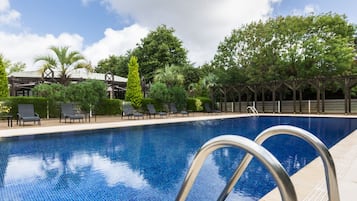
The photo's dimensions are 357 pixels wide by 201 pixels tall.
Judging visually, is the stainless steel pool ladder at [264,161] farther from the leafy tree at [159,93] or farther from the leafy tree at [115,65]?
the leafy tree at [115,65]

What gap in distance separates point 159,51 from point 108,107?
53.5 ft

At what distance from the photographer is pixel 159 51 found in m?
33.9

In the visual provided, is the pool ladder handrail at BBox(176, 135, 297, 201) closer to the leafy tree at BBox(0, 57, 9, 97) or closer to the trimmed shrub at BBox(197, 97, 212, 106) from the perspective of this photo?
the leafy tree at BBox(0, 57, 9, 97)

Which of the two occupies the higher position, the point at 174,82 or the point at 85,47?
the point at 85,47

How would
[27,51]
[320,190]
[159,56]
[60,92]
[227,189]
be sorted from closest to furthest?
[227,189] < [320,190] < [60,92] < [159,56] < [27,51]

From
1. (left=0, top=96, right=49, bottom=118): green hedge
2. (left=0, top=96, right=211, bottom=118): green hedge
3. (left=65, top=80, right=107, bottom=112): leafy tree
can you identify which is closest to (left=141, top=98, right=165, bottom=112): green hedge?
(left=0, top=96, right=211, bottom=118): green hedge

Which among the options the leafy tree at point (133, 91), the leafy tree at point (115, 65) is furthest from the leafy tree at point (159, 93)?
the leafy tree at point (115, 65)

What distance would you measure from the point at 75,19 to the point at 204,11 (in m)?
13.3

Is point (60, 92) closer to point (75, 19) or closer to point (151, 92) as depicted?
point (151, 92)

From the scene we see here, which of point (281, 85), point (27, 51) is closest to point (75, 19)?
point (27, 51)

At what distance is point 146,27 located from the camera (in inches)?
1414

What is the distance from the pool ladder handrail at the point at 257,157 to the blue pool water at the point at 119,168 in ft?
8.22

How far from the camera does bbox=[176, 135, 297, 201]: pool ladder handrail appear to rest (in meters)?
1.45

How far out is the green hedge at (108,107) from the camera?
62.2ft
